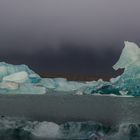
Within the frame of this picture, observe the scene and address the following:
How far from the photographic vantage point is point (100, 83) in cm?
3312

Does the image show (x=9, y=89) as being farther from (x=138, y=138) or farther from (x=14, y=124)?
(x=138, y=138)

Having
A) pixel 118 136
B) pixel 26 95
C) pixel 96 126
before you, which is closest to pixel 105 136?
pixel 118 136

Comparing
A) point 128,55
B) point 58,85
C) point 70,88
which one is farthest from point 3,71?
point 128,55

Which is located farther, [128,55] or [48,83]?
[48,83]

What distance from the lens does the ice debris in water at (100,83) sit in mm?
28188

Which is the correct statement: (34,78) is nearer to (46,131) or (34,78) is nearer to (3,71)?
(3,71)

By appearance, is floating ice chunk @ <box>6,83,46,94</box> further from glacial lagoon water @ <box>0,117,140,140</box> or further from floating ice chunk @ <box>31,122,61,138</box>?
floating ice chunk @ <box>31,122,61,138</box>

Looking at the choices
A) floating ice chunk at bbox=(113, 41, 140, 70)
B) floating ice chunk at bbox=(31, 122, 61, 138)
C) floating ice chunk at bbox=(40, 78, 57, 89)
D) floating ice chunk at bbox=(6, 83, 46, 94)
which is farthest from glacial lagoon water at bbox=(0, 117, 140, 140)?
floating ice chunk at bbox=(40, 78, 57, 89)

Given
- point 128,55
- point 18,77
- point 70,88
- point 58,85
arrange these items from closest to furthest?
point 128,55, point 18,77, point 58,85, point 70,88

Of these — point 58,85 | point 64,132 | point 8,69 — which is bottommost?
point 64,132

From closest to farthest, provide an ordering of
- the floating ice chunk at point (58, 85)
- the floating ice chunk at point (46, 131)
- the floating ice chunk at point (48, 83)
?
Answer: the floating ice chunk at point (46, 131) < the floating ice chunk at point (48, 83) < the floating ice chunk at point (58, 85)

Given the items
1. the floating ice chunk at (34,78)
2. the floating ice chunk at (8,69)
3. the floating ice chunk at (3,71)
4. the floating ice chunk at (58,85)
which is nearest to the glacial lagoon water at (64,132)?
the floating ice chunk at (3,71)

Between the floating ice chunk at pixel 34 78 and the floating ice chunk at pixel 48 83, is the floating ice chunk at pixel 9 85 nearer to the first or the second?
the floating ice chunk at pixel 34 78

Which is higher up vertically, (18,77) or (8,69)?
(8,69)
